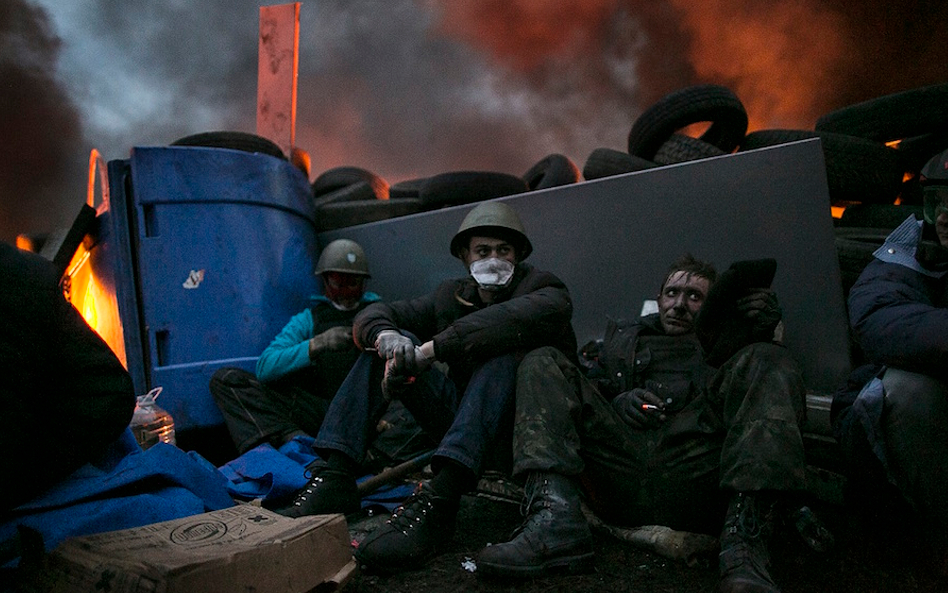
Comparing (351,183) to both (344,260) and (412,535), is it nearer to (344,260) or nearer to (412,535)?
(344,260)

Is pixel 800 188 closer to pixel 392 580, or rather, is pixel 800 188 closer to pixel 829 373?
pixel 829 373

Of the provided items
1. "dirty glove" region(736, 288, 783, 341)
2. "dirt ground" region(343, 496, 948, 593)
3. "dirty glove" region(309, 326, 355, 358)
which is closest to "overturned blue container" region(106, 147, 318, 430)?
"dirty glove" region(309, 326, 355, 358)

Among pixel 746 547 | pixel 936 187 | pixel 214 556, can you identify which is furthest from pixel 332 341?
pixel 936 187

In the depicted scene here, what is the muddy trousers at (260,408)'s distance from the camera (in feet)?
11.0

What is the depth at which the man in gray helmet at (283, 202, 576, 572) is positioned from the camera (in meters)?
1.98

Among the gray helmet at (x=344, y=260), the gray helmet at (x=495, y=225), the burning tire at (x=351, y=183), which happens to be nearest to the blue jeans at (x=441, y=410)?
the gray helmet at (x=495, y=225)

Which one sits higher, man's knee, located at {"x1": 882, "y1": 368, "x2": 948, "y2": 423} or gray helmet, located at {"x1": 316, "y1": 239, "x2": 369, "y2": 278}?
gray helmet, located at {"x1": 316, "y1": 239, "x2": 369, "y2": 278}

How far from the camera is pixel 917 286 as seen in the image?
1945 millimetres

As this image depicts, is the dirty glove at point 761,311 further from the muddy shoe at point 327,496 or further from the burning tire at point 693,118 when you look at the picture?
the burning tire at point 693,118

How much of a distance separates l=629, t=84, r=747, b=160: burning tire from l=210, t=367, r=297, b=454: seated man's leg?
278 cm

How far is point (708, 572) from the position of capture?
6.10ft

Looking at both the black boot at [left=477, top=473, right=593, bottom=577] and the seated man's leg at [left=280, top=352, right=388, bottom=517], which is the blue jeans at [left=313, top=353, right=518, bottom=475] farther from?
the black boot at [left=477, top=473, right=593, bottom=577]

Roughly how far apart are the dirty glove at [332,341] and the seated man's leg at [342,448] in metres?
1.03

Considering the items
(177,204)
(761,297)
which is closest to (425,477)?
(761,297)
